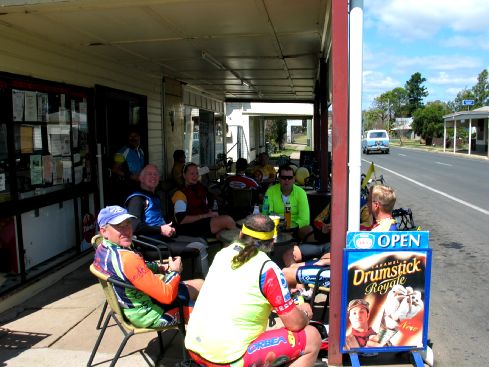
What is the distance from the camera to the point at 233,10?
4.16 metres

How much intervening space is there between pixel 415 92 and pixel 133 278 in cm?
9976

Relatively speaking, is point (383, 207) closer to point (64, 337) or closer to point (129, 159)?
point (64, 337)

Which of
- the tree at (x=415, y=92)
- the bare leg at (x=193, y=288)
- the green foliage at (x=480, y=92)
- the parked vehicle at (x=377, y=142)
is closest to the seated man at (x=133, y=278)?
the bare leg at (x=193, y=288)

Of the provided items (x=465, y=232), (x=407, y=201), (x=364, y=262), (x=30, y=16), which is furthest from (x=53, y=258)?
(x=407, y=201)

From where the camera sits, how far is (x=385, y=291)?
10.6ft

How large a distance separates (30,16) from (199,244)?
2580 millimetres

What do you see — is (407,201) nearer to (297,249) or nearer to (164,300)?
(297,249)

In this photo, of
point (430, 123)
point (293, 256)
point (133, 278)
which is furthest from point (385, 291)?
point (430, 123)

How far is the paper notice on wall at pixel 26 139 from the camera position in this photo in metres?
4.71

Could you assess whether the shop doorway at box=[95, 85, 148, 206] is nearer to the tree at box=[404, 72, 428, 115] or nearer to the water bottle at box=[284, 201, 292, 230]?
the water bottle at box=[284, 201, 292, 230]

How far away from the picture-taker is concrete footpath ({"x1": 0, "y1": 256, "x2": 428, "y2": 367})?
3479mm

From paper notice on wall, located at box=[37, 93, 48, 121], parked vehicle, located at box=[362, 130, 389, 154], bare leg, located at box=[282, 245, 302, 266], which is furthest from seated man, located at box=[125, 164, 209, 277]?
parked vehicle, located at box=[362, 130, 389, 154]

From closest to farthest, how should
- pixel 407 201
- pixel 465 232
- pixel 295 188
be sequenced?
pixel 295 188 → pixel 465 232 → pixel 407 201

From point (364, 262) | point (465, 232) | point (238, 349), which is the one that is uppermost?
point (364, 262)
